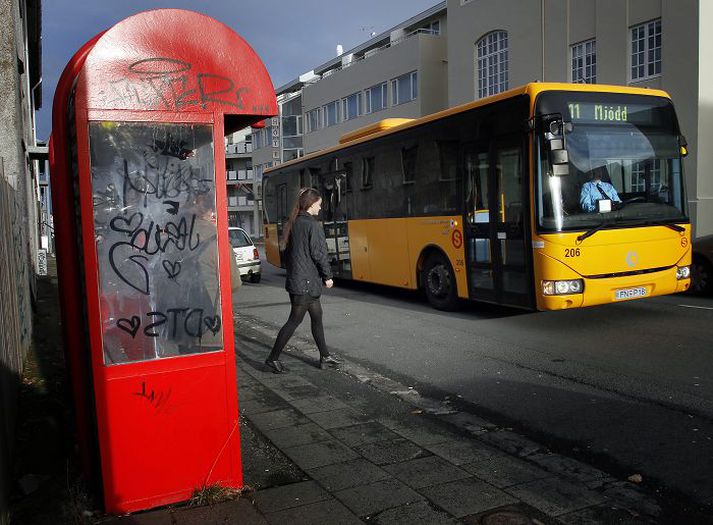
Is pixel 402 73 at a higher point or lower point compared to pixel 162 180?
higher

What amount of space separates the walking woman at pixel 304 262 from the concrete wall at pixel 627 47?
10.9 meters

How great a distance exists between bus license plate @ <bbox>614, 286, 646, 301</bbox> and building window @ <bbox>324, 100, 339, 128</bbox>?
117 feet

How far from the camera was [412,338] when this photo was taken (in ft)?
29.8

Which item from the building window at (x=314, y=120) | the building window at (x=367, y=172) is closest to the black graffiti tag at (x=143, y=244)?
the building window at (x=367, y=172)

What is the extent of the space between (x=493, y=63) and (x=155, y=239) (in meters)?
27.3

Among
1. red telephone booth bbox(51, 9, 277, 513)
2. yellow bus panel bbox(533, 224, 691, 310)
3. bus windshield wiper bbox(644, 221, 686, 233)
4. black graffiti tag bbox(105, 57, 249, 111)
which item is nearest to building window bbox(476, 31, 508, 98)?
bus windshield wiper bbox(644, 221, 686, 233)

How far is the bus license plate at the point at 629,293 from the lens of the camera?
874cm

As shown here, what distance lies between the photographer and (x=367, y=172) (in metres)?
13.6

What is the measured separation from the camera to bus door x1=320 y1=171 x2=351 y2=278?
14.7 metres

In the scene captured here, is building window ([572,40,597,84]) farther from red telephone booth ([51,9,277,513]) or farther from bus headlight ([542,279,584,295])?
red telephone booth ([51,9,277,513])

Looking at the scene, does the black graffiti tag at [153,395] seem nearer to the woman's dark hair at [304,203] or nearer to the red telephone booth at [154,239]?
the red telephone booth at [154,239]

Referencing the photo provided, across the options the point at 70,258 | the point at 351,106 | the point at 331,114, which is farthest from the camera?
the point at 331,114

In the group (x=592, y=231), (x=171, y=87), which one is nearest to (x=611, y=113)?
(x=592, y=231)

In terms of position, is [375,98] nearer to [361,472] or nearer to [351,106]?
[351,106]
